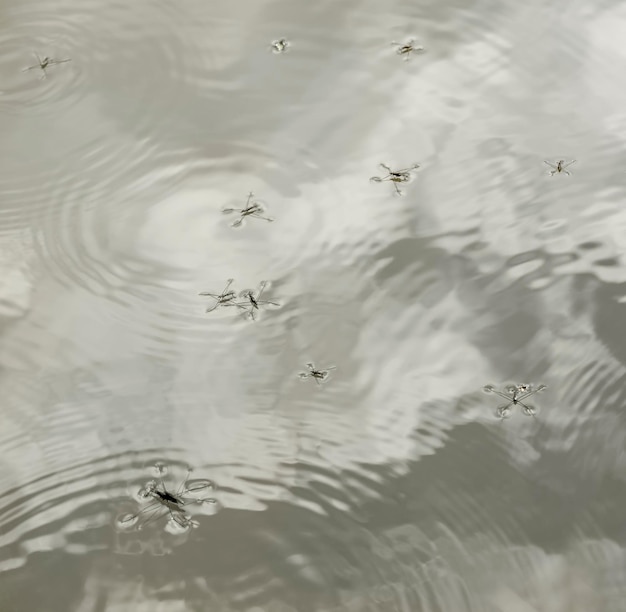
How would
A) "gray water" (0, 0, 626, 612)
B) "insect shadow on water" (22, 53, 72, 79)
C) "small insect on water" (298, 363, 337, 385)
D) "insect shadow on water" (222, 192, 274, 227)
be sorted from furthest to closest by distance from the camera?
1. "insect shadow on water" (22, 53, 72, 79)
2. "insect shadow on water" (222, 192, 274, 227)
3. "small insect on water" (298, 363, 337, 385)
4. "gray water" (0, 0, 626, 612)

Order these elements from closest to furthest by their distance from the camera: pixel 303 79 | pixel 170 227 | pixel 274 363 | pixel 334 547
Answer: pixel 334 547, pixel 274 363, pixel 170 227, pixel 303 79

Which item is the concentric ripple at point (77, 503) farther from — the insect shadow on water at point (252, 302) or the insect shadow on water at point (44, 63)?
the insect shadow on water at point (44, 63)

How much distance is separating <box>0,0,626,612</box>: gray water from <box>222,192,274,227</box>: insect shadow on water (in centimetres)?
1

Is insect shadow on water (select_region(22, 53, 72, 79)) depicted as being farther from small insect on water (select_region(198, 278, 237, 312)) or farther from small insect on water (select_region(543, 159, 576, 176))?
small insect on water (select_region(543, 159, 576, 176))

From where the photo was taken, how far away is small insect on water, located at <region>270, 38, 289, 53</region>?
1685 millimetres

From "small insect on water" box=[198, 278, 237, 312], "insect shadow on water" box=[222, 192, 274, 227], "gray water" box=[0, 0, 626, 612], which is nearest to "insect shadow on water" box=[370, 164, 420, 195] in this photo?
"gray water" box=[0, 0, 626, 612]

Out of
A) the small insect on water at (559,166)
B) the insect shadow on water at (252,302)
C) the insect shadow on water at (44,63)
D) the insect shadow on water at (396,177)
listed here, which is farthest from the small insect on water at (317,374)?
the insect shadow on water at (44,63)

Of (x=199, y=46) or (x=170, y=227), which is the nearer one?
(x=170, y=227)

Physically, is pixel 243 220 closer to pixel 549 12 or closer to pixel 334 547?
pixel 334 547

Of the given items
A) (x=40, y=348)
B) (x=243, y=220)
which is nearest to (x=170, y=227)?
(x=243, y=220)

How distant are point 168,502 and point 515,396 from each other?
0.67 m

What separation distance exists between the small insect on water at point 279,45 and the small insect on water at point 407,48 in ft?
0.82

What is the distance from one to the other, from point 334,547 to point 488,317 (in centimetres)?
53

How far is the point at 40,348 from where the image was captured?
1.42m
